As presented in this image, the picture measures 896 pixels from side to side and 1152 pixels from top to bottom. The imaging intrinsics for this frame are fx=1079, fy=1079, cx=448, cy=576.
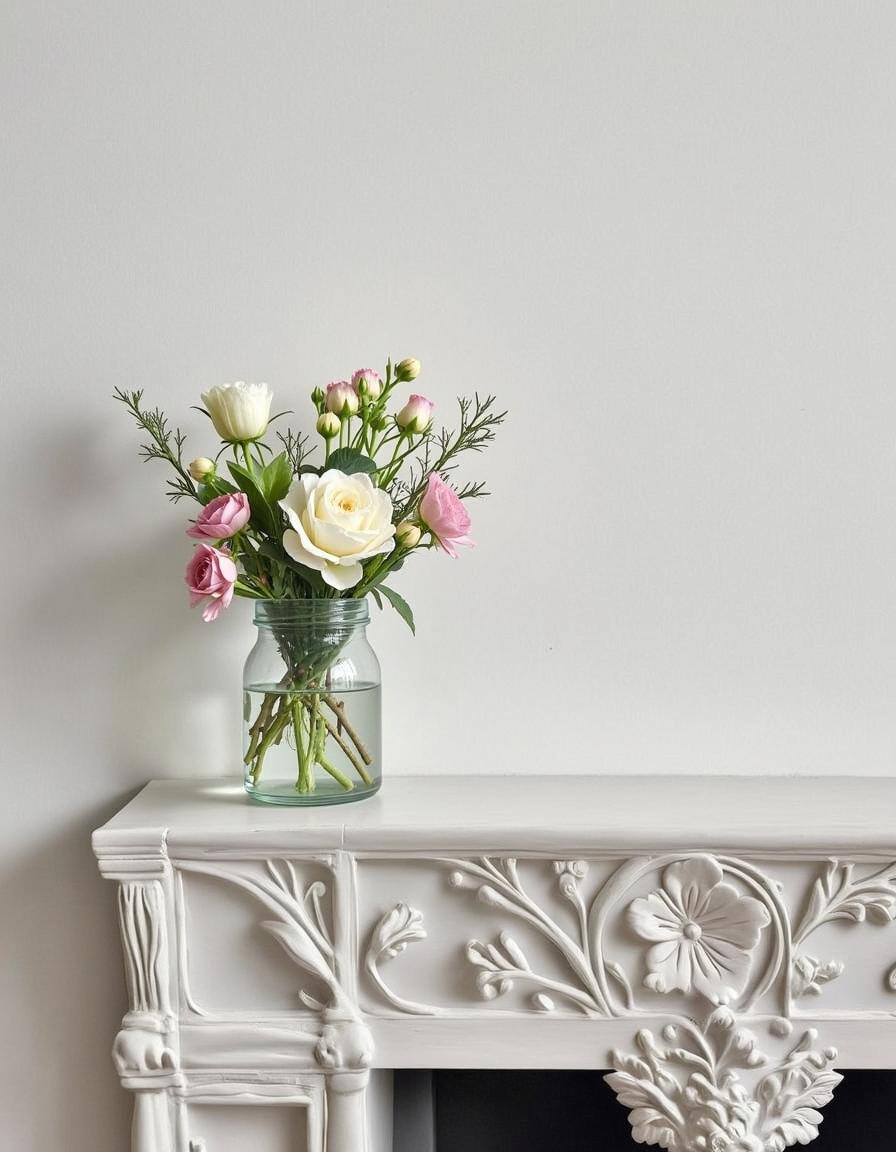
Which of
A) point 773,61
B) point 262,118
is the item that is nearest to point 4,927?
point 262,118

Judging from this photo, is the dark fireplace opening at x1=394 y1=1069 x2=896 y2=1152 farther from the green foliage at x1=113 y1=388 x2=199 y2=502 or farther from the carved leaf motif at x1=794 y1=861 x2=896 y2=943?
the green foliage at x1=113 y1=388 x2=199 y2=502

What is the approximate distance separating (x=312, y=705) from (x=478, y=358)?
39cm

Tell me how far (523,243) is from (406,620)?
0.40 metres

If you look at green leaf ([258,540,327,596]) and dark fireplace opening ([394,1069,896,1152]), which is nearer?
green leaf ([258,540,327,596])

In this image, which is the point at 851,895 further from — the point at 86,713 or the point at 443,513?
the point at 86,713

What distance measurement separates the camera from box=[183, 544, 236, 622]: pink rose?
92 cm

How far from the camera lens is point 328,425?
98 cm

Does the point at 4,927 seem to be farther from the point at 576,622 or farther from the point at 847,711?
the point at 847,711

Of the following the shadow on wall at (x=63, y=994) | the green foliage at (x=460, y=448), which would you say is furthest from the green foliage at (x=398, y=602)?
the shadow on wall at (x=63, y=994)

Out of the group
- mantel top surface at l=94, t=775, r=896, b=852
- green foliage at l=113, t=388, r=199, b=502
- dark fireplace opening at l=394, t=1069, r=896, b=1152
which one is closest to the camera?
mantel top surface at l=94, t=775, r=896, b=852

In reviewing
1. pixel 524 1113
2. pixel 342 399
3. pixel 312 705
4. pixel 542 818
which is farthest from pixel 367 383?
pixel 524 1113

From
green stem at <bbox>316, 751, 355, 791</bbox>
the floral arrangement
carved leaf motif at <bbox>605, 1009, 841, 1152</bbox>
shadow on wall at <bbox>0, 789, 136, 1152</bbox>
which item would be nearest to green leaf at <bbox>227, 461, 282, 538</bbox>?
the floral arrangement

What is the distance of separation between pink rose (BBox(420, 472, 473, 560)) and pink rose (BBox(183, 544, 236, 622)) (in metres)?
0.18

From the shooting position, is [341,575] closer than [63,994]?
Yes
